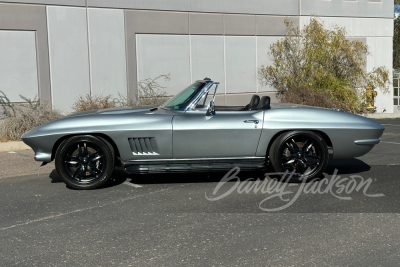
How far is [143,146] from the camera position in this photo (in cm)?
623

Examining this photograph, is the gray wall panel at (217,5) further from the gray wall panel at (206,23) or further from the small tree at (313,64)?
the small tree at (313,64)

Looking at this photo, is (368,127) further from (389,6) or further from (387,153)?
(389,6)

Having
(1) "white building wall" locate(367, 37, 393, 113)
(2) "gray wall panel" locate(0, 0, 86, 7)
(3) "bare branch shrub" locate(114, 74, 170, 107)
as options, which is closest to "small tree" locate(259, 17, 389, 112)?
(1) "white building wall" locate(367, 37, 393, 113)

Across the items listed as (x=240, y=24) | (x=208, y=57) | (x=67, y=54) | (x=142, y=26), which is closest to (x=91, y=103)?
(x=67, y=54)

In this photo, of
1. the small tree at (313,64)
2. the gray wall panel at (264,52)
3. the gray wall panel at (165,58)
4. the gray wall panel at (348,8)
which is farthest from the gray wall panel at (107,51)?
the gray wall panel at (348,8)

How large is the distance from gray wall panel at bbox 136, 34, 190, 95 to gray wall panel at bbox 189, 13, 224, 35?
441 millimetres

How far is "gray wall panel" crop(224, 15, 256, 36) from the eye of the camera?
16.0 meters

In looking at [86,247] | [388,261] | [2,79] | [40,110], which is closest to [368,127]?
[388,261]

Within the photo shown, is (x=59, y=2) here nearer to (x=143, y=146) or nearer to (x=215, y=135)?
(x=143, y=146)

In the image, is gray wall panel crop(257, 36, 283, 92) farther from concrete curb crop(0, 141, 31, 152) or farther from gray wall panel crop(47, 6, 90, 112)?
concrete curb crop(0, 141, 31, 152)

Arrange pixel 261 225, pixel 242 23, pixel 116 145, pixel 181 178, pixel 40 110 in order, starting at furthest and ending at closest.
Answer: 1. pixel 242 23
2. pixel 40 110
3. pixel 181 178
4. pixel 116 145
5. pixel 261 225

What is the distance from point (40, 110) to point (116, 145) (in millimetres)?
6610

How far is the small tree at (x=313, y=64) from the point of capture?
56.2 ft

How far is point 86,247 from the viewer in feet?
13.7
